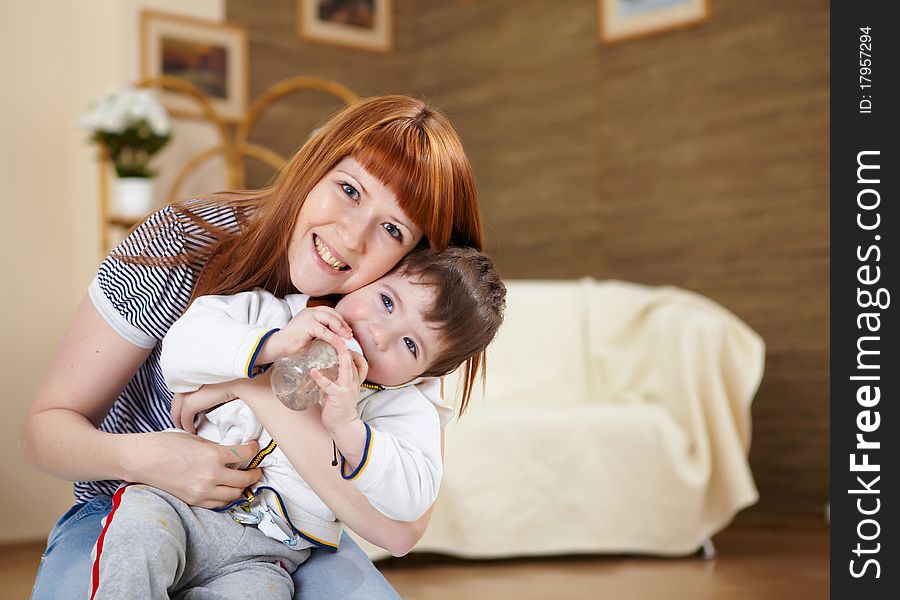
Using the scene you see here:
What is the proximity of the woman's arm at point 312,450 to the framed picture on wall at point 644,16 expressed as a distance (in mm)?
3410

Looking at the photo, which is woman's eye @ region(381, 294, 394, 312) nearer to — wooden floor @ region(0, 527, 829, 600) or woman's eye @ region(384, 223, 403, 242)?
woman's eye @ region(384, 223, 403, 242)

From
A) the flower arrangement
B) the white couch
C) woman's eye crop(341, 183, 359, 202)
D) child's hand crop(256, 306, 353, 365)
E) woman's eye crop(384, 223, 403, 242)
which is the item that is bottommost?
the white couch

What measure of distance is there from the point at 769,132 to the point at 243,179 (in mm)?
2221

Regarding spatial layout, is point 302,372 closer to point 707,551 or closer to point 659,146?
point 707,551

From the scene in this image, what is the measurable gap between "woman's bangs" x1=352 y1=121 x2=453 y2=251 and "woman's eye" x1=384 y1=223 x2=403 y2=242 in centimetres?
3

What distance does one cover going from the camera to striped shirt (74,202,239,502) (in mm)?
1384

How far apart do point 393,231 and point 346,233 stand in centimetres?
8

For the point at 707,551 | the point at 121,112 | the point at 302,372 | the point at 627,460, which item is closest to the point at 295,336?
the point at 302,372

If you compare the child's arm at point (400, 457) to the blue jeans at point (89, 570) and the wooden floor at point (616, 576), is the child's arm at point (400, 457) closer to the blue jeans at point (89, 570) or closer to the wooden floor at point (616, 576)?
the blue jeans at point (89, 570)

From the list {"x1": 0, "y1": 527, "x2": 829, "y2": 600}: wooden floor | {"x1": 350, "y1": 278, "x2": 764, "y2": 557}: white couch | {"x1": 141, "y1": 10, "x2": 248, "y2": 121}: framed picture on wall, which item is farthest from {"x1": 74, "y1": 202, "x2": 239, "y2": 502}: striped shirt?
{"x1": 141, "y1": 10, "x2": 248, "y2": 121}: framed picture on wall

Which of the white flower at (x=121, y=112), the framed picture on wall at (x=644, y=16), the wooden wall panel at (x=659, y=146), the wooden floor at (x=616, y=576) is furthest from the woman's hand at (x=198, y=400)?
the framed picture on wall at (x=644, y=16)

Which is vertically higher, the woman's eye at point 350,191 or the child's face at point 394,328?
the woman's eye at point 350,191

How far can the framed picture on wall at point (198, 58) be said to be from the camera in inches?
164
